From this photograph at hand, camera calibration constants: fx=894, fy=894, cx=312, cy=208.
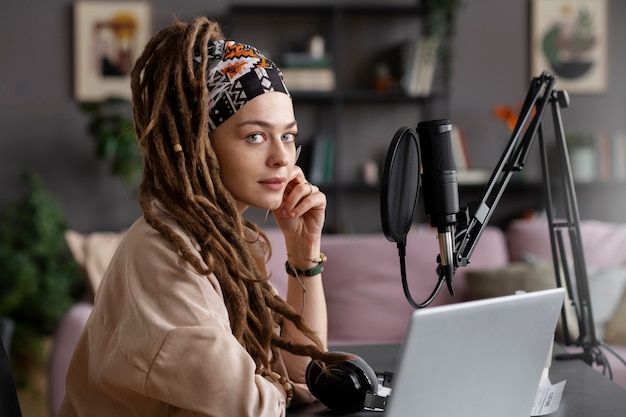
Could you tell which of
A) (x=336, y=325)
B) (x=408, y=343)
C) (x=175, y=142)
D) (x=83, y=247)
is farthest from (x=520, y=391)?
(x=83, y=247)

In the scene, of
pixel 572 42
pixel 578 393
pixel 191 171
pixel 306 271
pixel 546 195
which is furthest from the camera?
pixel 572 42

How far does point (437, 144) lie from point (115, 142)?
353cm

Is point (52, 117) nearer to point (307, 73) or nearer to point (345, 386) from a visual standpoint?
point (307, 73)

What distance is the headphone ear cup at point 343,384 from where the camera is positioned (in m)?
1.26

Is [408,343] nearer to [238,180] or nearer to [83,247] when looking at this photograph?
[238,180]

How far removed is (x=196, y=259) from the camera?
3.86ft

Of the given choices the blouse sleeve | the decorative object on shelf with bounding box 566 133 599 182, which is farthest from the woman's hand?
the decorative object on shelf with bounding box 566 133 599 182

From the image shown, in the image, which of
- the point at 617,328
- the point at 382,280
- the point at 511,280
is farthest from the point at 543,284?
the point at 382,280

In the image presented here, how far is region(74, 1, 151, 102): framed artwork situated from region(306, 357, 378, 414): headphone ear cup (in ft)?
12.4

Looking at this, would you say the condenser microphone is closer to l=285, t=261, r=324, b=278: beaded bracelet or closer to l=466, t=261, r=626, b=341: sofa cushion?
l=285, t=261, r=324, b=278: beaded bracelet

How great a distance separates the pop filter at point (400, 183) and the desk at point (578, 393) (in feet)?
1.06

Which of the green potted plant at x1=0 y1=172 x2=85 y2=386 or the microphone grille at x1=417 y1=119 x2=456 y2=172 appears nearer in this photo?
the microphone grille at x1=417 y1=119 x2=456 y2=172

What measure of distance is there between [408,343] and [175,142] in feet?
1.67

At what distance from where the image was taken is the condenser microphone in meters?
1.14
